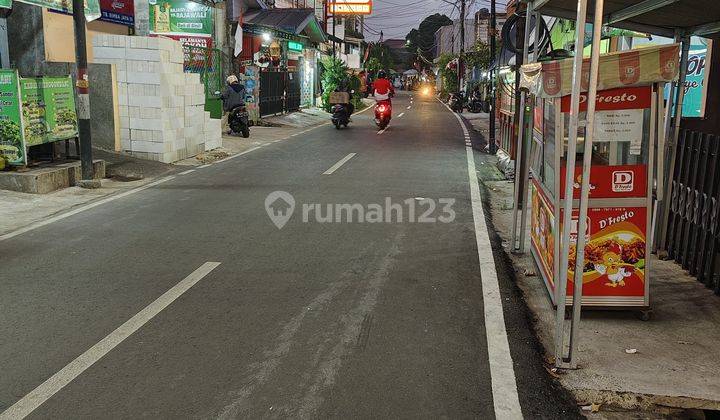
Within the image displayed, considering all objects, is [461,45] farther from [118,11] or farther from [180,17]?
[118,11]

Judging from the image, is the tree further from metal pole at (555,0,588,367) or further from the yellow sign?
metal pole at (555,0,588,367)

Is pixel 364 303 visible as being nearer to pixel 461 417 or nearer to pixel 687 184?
pixel 461 417

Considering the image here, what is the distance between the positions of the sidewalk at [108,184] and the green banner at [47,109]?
40.9 inches

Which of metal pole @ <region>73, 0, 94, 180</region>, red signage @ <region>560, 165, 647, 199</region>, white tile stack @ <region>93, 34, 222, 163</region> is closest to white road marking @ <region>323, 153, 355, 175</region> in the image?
white tile stack @ <region>93, 34, 222, 163</region>

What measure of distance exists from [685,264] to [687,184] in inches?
32.5

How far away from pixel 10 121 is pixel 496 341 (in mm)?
8822

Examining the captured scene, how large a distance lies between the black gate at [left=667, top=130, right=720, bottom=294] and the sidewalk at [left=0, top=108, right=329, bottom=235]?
309 inches

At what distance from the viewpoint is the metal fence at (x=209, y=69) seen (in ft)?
64.3

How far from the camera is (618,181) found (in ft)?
16.6

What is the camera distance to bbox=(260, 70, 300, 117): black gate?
86.5 feet

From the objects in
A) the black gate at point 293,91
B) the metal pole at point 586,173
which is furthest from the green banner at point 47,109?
the black gate at point 293,91

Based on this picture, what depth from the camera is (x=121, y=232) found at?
7660 mm

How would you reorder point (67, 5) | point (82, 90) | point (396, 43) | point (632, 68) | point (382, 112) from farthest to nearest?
1. point (396, 43)
2. point (382, 112)
3. point (67, 5)
4. point (82, 90)
5. point (632, 68)

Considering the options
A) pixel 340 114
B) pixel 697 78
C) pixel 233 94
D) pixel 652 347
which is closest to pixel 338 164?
pixel 233 94
